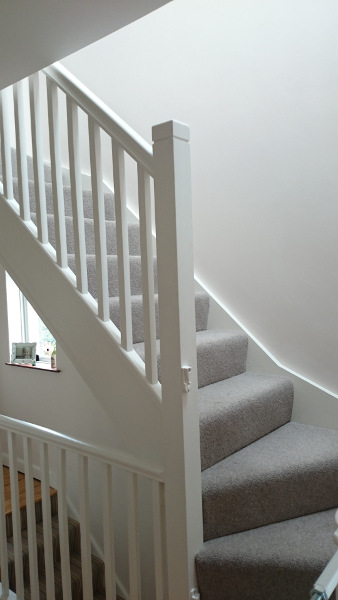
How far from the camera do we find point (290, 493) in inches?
77.7

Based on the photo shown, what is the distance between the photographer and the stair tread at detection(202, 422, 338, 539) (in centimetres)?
186

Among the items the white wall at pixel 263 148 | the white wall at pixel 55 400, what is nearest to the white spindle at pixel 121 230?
the white wall at pixel 263 148

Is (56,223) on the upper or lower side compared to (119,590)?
upper

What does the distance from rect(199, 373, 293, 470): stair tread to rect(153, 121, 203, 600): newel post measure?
28 centimetres

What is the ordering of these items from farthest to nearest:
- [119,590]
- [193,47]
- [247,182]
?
[119,590] → [193,47] → [247,182]

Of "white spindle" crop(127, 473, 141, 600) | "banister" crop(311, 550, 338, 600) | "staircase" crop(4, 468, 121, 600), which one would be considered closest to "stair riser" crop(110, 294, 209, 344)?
"white spindle" crop(127, 473, 141, 600)

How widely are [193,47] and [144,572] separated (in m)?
3.21

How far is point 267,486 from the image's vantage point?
194cm

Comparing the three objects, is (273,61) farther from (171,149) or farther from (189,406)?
(189,406)

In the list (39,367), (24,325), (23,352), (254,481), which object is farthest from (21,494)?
(254,481)

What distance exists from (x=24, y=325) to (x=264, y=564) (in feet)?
11.7

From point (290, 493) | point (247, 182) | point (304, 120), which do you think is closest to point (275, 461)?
point (290, 493)

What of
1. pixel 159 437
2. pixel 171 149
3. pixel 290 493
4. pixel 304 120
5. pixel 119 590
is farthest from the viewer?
pixel 119 590

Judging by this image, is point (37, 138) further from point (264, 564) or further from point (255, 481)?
point (264, 564)
